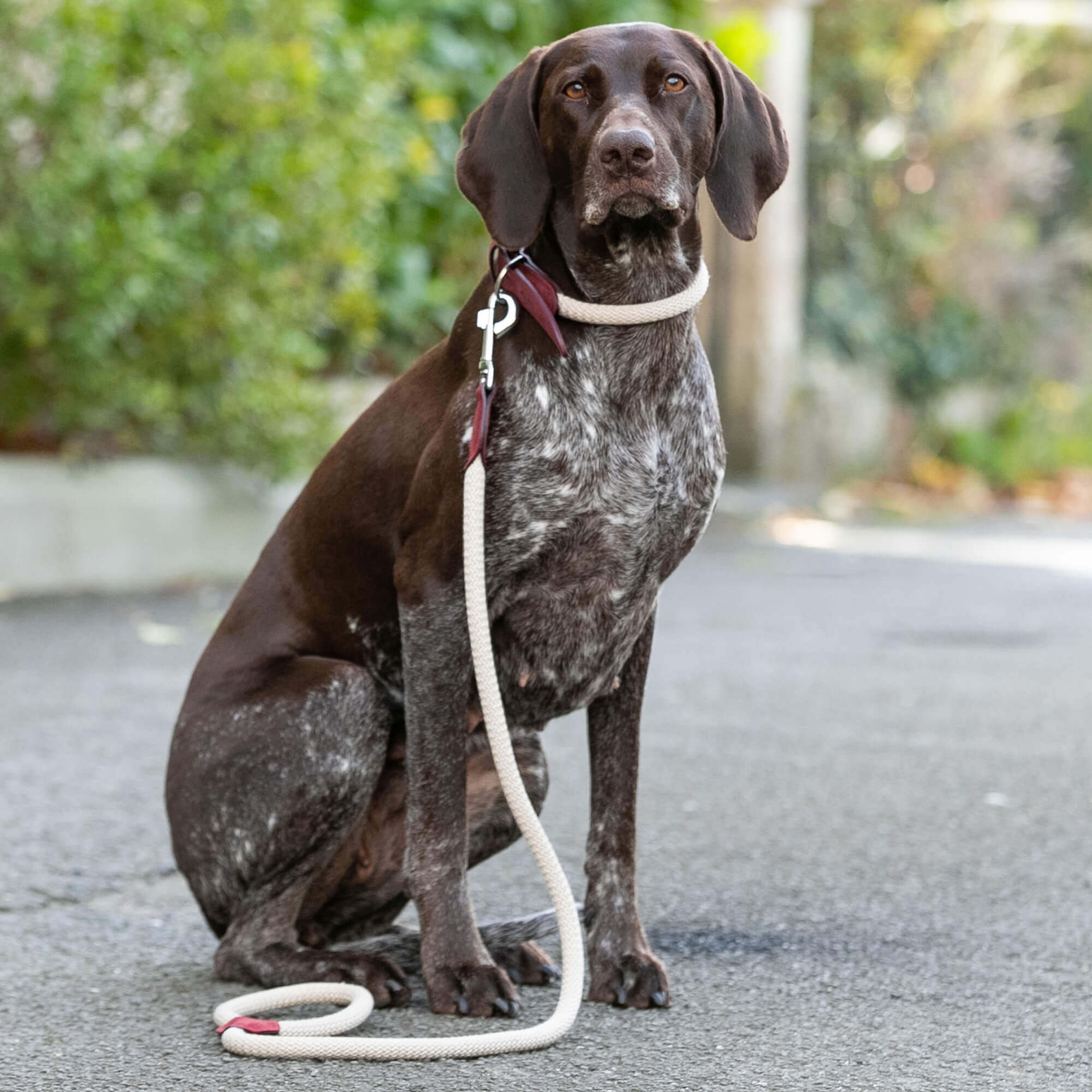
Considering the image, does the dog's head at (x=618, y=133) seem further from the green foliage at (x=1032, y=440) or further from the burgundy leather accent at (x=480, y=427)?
the green foliage at (x=1032, y=440)

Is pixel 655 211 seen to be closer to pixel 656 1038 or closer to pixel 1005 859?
pixel 656 1038

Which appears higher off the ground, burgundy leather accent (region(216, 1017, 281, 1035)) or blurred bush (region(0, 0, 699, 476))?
blurred bush (region(0, 0, 699, 476))

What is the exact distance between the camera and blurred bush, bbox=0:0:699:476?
23.9 feet

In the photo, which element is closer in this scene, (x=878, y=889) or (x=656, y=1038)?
(x=656, y=1038)

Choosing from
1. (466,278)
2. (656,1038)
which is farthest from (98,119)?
(656,1038)

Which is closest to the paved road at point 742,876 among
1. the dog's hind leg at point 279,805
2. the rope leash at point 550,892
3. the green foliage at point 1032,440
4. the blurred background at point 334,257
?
the rope leash at point 550,892

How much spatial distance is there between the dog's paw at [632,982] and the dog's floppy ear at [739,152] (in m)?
1.31

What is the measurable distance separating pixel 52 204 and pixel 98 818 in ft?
13.1

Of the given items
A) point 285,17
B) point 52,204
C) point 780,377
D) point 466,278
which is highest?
point 285,17

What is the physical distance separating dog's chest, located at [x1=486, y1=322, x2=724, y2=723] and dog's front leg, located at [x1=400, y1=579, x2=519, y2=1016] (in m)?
0.11

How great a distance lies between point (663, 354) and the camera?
2863mm

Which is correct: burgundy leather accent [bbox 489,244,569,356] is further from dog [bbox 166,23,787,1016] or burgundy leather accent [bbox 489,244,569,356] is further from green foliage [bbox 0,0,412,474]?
green foliage [bbox 0,0,412,474]

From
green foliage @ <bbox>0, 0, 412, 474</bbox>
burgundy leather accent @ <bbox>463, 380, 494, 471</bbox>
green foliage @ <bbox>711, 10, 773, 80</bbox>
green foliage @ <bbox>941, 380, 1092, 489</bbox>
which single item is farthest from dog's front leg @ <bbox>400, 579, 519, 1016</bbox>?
green foliage @ <bbox>941, 380, 1092, 489</bbox>

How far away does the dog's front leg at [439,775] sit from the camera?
279 centimetres
